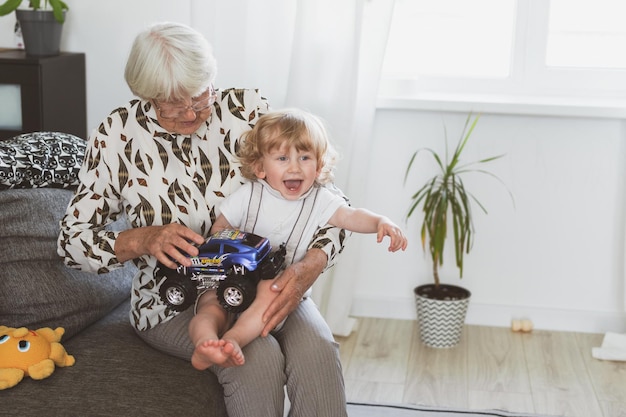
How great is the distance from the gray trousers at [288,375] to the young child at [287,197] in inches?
3.9

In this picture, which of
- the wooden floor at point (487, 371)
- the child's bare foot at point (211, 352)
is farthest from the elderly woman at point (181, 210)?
the wooden floor at point (487, 371)

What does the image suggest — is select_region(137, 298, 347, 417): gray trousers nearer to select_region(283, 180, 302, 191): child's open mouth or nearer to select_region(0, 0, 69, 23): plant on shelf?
select_region(283, 180, 302, 191): child's open mouth

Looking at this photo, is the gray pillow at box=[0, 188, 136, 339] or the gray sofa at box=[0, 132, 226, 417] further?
the gray pillow at box=[0, 188, 136, 339]

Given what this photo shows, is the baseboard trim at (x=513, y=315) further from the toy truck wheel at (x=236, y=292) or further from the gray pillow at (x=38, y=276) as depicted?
the toy truck wheel at (x=236, y=292)

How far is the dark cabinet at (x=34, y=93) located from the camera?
298cm

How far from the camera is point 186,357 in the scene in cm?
203

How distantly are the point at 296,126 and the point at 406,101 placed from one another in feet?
4.22

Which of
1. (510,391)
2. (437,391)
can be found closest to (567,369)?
(510,391)

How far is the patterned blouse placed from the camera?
2090 mm

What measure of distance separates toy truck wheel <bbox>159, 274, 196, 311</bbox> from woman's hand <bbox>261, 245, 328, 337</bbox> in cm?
17

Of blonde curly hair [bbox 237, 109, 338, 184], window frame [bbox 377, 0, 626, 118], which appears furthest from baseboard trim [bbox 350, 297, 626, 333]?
blonde curly hair [bbox 237, 109, 338, 184]

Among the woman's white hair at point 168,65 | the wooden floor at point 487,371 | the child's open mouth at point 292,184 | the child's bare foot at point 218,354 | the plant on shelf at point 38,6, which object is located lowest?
the wooden floor at point 487,371

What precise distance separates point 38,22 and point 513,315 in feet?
6.68

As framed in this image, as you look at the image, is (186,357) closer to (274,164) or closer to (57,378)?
(57,378)
